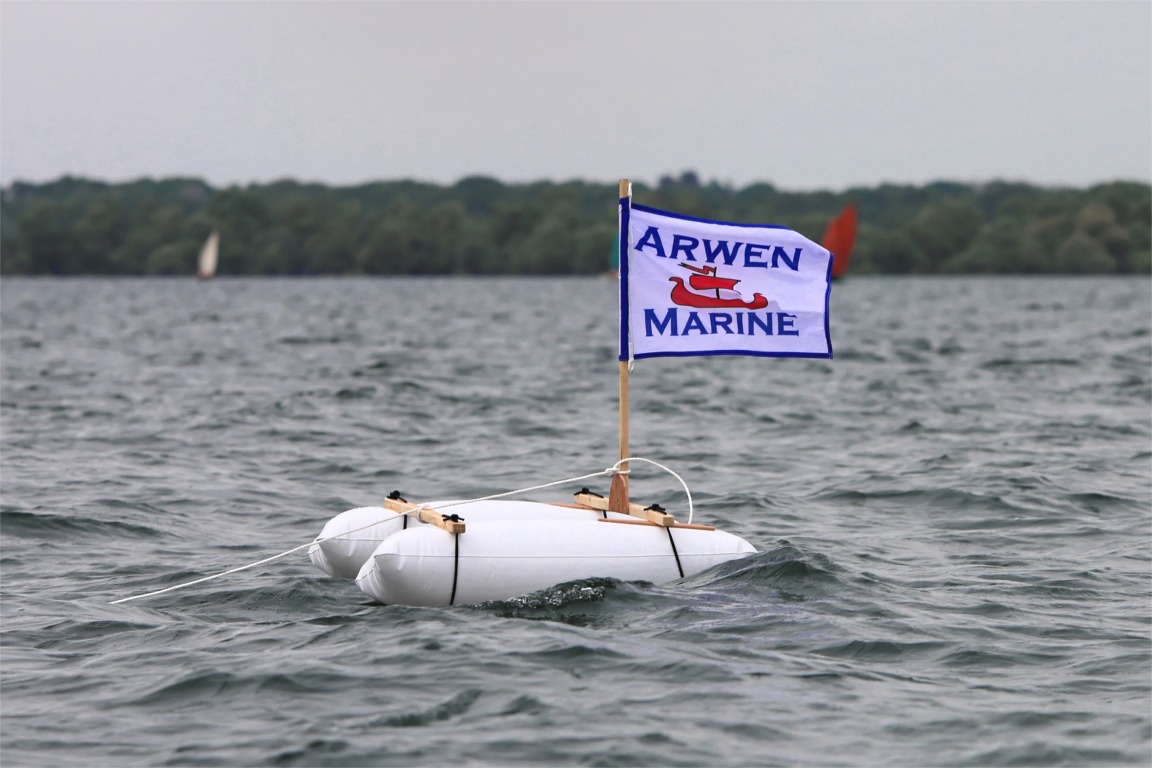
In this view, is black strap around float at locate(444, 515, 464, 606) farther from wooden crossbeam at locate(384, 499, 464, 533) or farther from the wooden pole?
the wooden pole

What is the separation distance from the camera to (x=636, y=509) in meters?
11.4

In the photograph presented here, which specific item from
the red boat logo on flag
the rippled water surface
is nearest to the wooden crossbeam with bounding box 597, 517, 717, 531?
the rippled water surface

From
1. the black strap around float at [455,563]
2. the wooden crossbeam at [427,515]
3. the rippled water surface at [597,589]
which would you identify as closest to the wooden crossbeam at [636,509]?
the rippled water surface at [597,589]

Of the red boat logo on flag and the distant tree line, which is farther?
the distant tree line

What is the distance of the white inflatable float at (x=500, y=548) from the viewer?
10.0 meters

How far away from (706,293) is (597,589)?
2570 millimetres

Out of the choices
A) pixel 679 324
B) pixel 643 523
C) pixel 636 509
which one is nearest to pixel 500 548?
pixel 643 523

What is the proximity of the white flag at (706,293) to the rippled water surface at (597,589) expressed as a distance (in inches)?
70.7

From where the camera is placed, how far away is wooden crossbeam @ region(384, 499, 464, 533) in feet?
33.1

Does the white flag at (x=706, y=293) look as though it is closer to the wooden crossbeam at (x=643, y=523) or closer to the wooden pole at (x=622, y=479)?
the wooden pole at (x=622, y=479)

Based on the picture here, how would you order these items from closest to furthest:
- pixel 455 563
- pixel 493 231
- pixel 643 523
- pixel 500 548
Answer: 1. pixel 455 563
2. pixel 500 548
3. pixel 643 523
4. pixel 493 231

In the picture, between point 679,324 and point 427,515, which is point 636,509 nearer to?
point 679,324

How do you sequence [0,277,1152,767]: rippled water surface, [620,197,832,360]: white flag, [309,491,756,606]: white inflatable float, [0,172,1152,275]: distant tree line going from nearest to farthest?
[0,277,1152,767]: rippled water surface < [309,491,756,606]: white inflatable float < [620,197,832,360]: white flag < [0,172,1152,275]: distant tree line

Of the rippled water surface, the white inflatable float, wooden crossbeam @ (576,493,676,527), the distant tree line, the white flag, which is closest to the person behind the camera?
the rippled water surface
